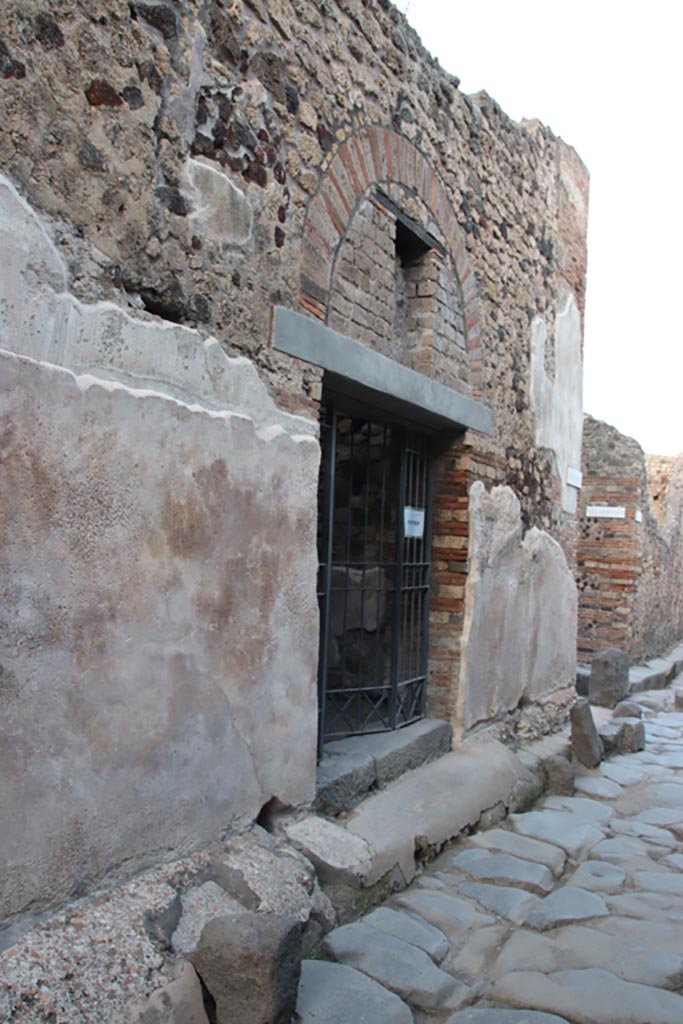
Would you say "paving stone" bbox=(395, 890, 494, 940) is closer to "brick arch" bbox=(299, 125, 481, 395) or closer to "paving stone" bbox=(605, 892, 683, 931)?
"paving stone" bbox=(605, 892, 683, 931)

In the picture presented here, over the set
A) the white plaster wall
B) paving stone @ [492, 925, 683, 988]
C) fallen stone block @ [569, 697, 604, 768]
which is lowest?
paving stone @ [492, 925, 683, 988]

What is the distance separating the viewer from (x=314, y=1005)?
235cm

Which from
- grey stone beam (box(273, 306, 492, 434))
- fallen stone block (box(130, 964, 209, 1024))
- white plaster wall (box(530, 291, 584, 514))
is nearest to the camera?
fallen stone block (box(130, 964, 209, 1024))

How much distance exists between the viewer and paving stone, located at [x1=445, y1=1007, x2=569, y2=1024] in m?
2.37

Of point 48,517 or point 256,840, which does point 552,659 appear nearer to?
point 256,840

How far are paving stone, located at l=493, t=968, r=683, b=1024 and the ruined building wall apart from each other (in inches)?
39.0

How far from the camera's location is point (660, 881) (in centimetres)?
358

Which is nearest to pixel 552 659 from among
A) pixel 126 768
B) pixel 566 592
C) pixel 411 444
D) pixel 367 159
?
pixel 566 592

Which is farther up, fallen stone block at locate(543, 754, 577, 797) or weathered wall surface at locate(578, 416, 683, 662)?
weathered wall surface at locate(578, 416, 683, 662)

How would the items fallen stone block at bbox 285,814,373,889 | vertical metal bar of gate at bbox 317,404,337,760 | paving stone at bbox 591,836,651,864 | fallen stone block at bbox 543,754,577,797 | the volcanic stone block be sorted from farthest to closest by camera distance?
the volcanic stone block, fallen stone block at bbox 543,754,577,797, paving stone at bbox 591,836,651,864, vertical metal bar of gate at bbox 317,404,337,760, fallen stone block at bbox 285,814,373,889

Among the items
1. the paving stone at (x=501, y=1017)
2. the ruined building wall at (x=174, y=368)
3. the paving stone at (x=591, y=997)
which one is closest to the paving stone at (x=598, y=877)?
the paving stone at (x=591, y=997)

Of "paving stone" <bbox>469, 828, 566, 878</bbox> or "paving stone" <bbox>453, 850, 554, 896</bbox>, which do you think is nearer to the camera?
"paving stone" <bbox>453, 850, 554, 896</bbox>

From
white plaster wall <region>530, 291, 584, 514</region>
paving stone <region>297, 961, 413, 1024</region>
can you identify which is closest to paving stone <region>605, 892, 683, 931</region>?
paving stone <region>297, 961, 413, 1024</region>

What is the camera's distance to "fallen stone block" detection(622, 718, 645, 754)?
6.00 meters
